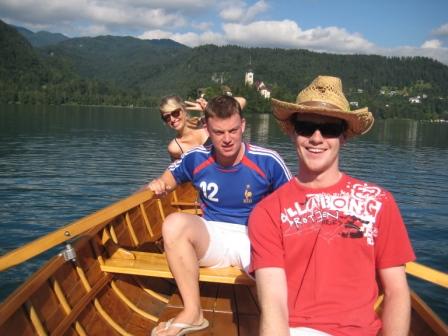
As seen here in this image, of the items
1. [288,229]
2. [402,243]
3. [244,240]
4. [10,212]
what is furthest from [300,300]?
[10,212]

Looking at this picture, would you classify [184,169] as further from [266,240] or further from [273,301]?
[273,301]

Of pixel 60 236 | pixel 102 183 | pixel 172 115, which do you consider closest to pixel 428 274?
pixel 60 236

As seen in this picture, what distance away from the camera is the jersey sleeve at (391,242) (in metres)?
2.32

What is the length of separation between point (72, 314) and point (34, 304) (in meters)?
0.45

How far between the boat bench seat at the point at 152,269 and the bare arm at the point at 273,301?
4.68ft

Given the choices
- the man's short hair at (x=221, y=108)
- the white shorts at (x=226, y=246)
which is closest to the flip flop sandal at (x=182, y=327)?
the white shorts at (x=226, y=246)

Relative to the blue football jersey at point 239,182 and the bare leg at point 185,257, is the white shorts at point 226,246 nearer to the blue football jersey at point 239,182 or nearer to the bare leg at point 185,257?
the blue football jersey at point 239,182

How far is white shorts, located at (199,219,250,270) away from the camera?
3.74 m

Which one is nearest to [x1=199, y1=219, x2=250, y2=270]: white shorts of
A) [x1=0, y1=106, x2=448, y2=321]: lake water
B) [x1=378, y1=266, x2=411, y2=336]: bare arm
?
[x1=378, y1=266, x2=411, y2=336]: bare arm

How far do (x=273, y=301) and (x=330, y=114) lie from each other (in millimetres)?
1025

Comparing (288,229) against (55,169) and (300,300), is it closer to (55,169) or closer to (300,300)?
(300,300)

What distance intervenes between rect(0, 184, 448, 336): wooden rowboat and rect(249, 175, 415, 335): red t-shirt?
2.45 feet

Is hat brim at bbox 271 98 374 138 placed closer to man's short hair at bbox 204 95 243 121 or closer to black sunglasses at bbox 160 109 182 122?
man's short hair at bbox 204 95 243 121

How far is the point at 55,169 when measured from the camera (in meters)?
19.1
